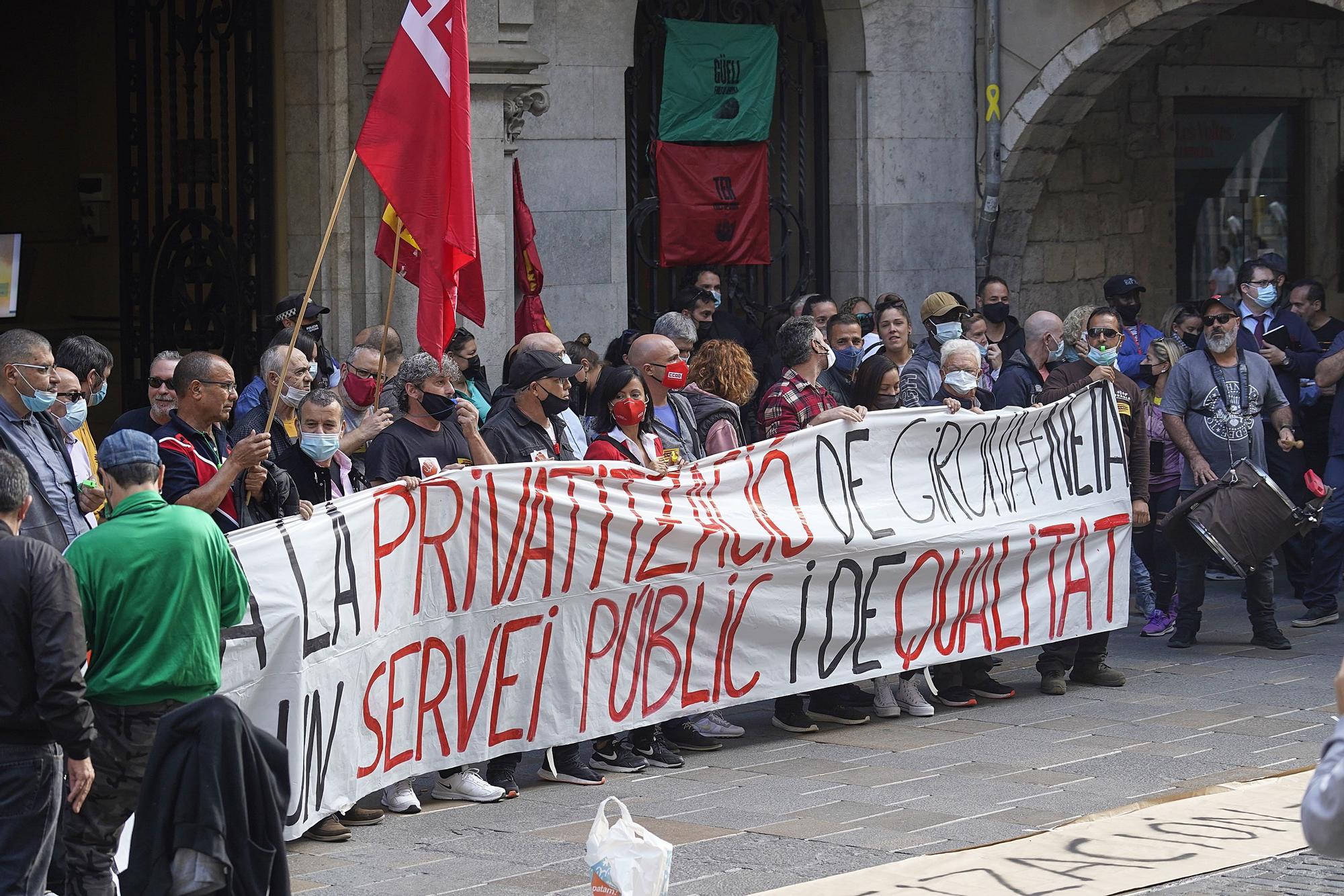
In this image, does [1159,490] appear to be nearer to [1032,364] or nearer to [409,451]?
[1032,364]

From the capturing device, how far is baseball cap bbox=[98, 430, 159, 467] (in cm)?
564

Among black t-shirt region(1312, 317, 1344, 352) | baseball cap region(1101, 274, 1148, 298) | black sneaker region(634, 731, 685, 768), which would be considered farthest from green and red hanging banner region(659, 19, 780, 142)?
black sneaker region(634, 731, 685, 768)

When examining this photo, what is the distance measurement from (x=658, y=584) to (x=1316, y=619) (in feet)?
16.5

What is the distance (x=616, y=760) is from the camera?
320 inches

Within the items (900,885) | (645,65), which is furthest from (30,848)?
(645,65)

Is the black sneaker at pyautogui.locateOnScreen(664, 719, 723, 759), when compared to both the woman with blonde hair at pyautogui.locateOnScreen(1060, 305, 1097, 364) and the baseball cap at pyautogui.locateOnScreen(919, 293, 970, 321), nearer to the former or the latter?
the woman with blonde hair at pyautogui.locateOnScreen(1060, 305, 1097, 364)

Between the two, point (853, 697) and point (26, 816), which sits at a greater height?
point (26, 816)

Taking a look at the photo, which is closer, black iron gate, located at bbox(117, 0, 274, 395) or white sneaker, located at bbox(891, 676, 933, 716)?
white sneaker, located at bbox(891, 676, 933, 716)

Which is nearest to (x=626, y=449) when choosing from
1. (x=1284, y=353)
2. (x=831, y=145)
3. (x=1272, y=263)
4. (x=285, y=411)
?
(x=285, y=411)

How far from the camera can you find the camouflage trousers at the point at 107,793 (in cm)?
560

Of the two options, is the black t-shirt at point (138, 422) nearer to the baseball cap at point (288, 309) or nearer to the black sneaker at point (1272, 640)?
the baseball cap at point (288, 309)

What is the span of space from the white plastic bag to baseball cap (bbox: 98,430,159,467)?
1.75 m

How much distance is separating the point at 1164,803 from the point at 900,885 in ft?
4.88

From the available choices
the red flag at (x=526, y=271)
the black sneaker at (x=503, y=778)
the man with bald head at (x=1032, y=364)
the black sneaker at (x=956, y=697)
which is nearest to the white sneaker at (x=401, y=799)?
the black sneaker at (x=503, y=778)
